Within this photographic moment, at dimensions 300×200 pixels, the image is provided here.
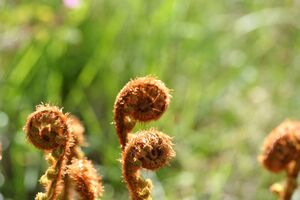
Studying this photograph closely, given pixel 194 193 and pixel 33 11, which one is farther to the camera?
pixel 33 11

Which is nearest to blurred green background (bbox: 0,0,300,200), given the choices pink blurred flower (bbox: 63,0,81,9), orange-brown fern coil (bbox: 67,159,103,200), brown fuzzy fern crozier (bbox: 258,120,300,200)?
pink blurred flower (bbox: 63,0,81,9)

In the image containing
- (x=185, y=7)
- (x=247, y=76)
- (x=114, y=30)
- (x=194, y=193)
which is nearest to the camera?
(x=194, y=193)

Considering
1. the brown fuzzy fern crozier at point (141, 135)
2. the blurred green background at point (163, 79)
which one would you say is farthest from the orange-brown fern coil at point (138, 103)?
the blurred green background at point (163, 79)

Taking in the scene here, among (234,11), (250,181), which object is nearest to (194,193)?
(250,181)

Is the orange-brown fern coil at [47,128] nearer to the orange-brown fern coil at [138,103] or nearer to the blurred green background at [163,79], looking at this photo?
the orange-brown fern coil at [138,103]

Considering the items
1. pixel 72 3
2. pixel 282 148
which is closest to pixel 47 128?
pixel 282 148

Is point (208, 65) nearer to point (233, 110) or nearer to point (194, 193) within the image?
point (233, 110)
